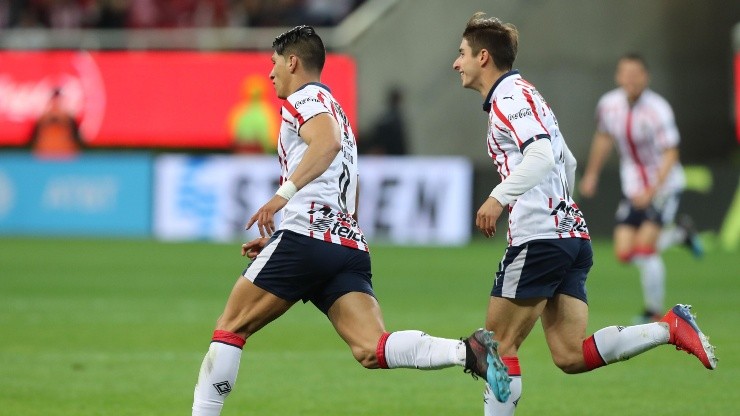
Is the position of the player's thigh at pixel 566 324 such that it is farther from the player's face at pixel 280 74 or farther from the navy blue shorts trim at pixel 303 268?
the player's face at pixel 280 74

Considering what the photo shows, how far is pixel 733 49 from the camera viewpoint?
2462 cm

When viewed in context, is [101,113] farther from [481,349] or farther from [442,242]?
[481,349]

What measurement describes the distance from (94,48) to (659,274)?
1461cm

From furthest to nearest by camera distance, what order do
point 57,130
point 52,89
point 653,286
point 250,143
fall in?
point 52,89, point 57,130, point 250,143, point 653,286

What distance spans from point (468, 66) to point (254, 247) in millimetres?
1380

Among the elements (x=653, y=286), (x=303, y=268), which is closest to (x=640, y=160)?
(x=653, y=286)

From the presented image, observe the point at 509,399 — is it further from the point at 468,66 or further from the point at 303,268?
the point at 468,66

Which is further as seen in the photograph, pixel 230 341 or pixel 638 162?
pixel 638 162

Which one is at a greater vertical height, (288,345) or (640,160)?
(640,160)

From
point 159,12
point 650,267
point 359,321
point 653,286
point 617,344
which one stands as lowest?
point 653,286

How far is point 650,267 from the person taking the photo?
12.2 meters

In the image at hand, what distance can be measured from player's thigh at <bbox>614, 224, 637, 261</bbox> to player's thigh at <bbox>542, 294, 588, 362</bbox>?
568 centimetres

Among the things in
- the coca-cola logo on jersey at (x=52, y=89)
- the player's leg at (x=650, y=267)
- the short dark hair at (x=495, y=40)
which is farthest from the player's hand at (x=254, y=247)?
the coca-cola logo on jersey at (x=52, y=89)

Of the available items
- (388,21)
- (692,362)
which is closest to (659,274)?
(692,362)
